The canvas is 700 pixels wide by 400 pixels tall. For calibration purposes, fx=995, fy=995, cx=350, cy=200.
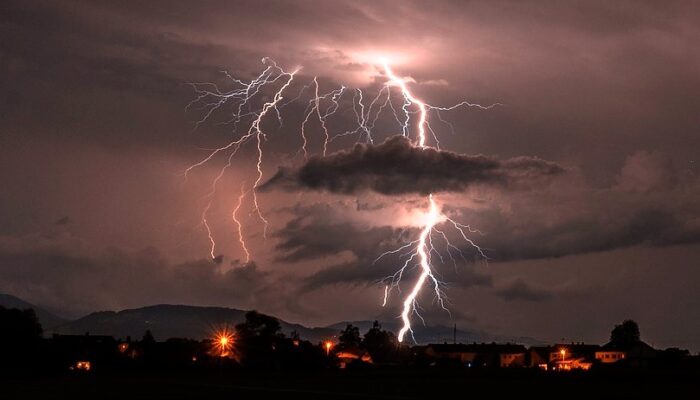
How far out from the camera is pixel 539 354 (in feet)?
504

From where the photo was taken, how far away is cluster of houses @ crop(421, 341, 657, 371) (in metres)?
142

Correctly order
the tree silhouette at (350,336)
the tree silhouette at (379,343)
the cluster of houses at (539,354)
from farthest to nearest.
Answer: the tree silhouette at (350,336), the tree silhouette at (379,343), the cluster of houses at (539,354)

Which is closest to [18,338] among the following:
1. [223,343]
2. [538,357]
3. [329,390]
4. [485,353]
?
[223,343]

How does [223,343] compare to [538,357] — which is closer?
[223,343]

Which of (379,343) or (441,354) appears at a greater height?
(379,343)

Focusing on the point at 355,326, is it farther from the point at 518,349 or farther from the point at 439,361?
the point at 439,361

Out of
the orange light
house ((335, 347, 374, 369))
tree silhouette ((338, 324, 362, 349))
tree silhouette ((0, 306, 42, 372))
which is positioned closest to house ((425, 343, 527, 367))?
tree silhouette ((338, 324, 362, 349))

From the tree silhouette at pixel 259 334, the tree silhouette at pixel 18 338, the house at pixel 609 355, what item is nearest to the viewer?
the tree silhouette at pixel 18 338

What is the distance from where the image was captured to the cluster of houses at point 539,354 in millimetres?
141500

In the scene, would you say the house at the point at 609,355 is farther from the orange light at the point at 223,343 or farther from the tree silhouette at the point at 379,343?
the orange light at the point at 223,343

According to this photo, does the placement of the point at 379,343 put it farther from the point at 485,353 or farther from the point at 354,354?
the point at 354,354

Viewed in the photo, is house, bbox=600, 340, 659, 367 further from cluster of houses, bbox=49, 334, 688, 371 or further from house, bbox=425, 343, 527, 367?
house, bbox=425, 343, 527, 367

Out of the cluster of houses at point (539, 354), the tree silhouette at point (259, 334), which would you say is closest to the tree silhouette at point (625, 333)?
the cluster of houses at point (539, 354)

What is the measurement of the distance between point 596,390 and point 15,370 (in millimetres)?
42176
